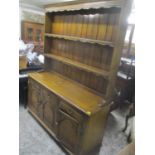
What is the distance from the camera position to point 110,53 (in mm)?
1810

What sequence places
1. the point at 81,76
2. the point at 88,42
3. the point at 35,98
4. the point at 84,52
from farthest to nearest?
the point at 35,98 → the point at 81,76 → the point at 84,52 → the point at 88,42

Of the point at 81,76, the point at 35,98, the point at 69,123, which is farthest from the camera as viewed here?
the point at 35,98

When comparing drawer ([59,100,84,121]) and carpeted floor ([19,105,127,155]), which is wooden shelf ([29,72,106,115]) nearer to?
drawer ([59,100,84,121])

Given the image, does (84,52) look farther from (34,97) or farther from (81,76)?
(34,97)

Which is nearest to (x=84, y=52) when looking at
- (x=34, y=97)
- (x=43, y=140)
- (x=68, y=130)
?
(x=68, y=130)

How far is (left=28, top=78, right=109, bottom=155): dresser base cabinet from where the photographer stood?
1.69 meters

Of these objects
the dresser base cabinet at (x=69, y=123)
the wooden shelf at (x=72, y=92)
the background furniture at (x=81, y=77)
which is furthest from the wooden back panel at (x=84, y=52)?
the dresser base cabinet at (x=69, y=123)

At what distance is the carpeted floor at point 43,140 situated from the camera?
6.70 feet

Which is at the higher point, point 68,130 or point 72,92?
point 72,92

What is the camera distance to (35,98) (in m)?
2.54

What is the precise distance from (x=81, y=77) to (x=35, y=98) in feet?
2.98
